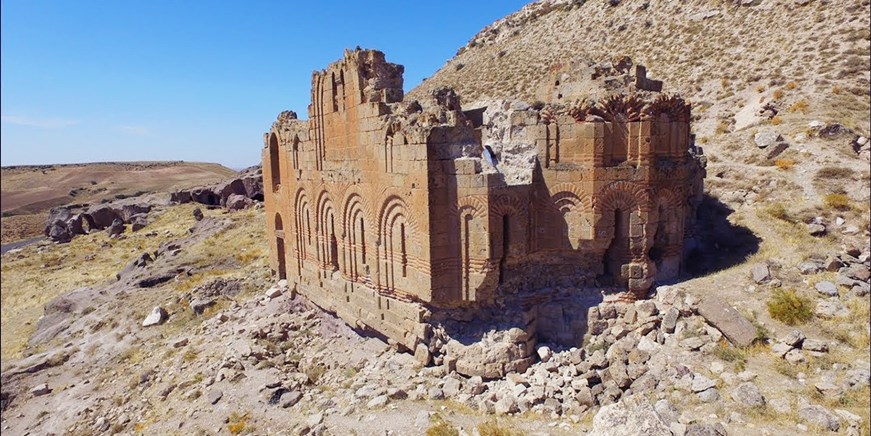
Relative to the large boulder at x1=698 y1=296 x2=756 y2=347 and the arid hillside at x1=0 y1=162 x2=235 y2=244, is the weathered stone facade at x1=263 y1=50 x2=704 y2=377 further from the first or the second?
the arid hillside at x1=0 y1=162 x2=235 y2=244

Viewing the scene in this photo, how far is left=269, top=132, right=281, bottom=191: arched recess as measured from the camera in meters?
17.6

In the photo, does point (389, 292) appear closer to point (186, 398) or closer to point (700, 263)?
point (186, 398)

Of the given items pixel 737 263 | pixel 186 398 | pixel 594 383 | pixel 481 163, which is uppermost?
pixel 481 163

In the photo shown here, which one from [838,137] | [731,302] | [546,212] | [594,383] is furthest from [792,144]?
[594,383]

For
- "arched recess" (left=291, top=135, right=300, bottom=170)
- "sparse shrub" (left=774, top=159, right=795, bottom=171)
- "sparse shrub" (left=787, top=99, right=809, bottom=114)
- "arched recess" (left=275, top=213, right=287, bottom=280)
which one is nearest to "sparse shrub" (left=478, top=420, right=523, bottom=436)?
"arched recess" (left=291, top=135, right=300, bottom=170)

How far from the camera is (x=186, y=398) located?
38.8 ft

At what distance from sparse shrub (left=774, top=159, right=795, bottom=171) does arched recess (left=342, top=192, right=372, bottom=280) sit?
13.7 metres

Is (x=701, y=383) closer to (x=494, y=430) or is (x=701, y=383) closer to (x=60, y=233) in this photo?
(x=494, y=430)

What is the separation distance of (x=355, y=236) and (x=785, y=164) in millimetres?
14191

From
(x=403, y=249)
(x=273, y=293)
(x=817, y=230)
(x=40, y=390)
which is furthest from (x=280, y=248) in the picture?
(x=817, y=230)

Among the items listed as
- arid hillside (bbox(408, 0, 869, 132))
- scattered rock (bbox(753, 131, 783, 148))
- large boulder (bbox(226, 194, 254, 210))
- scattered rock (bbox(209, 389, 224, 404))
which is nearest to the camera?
scattered rock (bbox(209, 389, 224, 404))

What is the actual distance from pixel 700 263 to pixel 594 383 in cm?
498

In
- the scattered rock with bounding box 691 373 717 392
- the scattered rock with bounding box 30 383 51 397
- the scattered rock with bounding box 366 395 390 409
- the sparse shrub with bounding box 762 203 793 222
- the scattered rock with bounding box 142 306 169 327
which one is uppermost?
the sparse shrub with bounding box 762 203 793 222

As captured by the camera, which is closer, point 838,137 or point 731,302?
point 731,302
